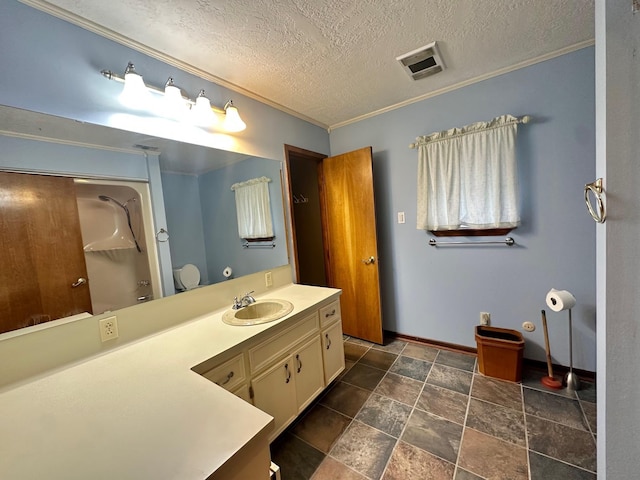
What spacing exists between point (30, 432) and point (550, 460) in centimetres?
223

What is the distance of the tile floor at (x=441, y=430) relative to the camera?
1315 mm

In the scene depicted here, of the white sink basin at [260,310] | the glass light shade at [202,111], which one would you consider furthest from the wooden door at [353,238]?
the glass light shade at [202,111]

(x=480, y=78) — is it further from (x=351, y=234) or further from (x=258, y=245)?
(x=258, y=245)

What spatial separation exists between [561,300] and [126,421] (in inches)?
96.6

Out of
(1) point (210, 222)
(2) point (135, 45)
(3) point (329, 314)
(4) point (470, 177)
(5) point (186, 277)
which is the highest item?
(2) point (135, 45)

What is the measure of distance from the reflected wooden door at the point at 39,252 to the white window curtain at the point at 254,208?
0.92m

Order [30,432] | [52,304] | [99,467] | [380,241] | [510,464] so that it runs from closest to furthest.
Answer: [99,467] → [30,432] → [52,304] → [510,464] → [380,241]

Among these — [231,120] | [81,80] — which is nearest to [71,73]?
[81,80]

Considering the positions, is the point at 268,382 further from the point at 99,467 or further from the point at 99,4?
the point at 99,4

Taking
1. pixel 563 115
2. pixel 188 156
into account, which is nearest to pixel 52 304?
pixel 188 156

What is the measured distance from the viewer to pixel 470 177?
6.84ft

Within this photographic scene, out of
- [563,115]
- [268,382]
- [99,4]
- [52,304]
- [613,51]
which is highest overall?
[99,4]

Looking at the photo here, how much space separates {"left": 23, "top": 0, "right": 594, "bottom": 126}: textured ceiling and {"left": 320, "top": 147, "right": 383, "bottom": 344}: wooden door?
0.80 metres

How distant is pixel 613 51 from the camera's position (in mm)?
752
